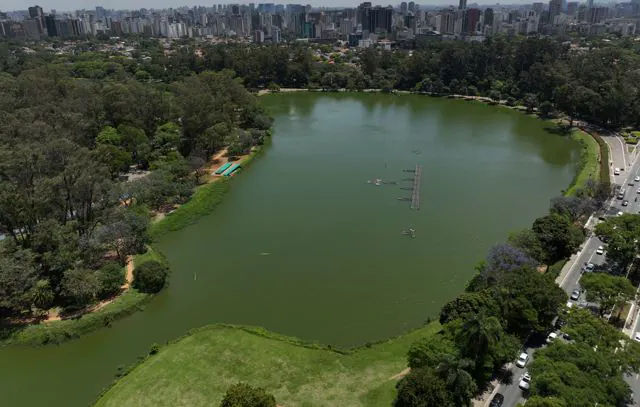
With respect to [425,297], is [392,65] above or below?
above

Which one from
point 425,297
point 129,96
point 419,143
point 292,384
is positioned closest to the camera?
point 292,384

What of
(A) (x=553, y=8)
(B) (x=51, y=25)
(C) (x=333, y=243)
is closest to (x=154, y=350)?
(C) (x=333, y=243)

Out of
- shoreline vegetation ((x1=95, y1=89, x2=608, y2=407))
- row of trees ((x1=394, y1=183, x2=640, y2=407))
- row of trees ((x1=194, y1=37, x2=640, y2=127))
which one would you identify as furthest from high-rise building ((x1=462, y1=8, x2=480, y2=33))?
shoreline vegetation ((x1=95, y1=89, x2=608, y2=407))

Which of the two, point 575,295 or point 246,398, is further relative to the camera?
point 575,295

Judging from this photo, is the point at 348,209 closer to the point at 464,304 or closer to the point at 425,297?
the point at 425,297

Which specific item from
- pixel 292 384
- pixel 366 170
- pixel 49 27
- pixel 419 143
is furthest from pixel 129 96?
pixel 49 27

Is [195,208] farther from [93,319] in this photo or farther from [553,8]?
[553,8]
